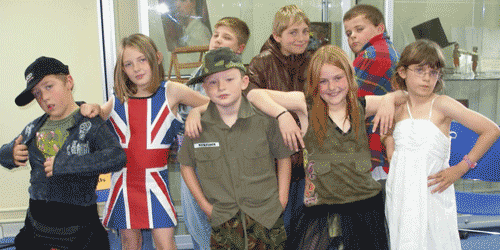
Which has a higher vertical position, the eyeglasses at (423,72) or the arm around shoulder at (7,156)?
the eyeglasses at (423,72)

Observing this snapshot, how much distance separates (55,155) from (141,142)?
34cm

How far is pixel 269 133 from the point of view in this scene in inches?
63.7

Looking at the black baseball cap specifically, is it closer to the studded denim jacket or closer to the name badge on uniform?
the studded denim jacket

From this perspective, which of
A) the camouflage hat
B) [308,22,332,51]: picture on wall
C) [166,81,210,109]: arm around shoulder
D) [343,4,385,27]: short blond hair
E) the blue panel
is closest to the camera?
the camouflage hat

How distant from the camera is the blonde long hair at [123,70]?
172cm

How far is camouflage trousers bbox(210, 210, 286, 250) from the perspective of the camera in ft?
5.16

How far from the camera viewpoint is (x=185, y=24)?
2990 millimetres

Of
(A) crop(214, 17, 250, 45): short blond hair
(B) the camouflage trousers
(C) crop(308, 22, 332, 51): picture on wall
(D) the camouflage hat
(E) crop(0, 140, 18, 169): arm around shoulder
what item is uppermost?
(C) crop(308, 22, 332, 51): picture on wall

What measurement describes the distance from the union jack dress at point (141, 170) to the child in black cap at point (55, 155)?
3.4 inches

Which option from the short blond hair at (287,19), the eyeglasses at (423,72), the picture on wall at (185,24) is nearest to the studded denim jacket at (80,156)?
the short blond hair at (287,19)

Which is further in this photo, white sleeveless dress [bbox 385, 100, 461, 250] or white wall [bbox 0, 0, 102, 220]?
white wall [bbox 0, 0, 102, 220]

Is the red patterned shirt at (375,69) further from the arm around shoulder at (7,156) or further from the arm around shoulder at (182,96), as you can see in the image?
the arm around shoulder at (7,156)

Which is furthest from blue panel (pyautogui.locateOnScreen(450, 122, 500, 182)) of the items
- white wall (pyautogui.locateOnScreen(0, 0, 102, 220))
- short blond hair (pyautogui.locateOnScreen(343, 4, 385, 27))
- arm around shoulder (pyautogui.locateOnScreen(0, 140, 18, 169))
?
white wall (pyautogui.locateOnScreen(0, 0, 102, 220))

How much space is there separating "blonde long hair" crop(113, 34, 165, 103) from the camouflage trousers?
0.67 metres
